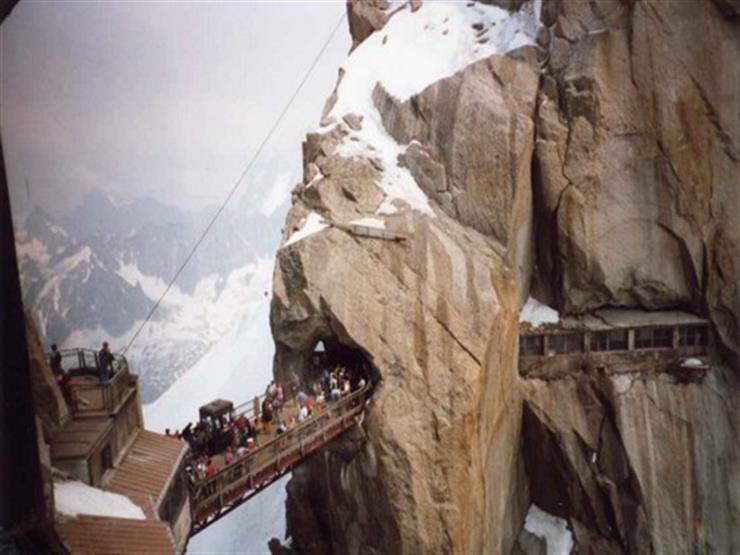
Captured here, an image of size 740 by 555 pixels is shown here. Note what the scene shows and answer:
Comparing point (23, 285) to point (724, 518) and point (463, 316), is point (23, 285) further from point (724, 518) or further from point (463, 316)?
point (724, 518)

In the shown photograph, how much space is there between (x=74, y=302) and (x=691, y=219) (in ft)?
65.2

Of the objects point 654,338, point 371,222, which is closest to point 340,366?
point 371,222

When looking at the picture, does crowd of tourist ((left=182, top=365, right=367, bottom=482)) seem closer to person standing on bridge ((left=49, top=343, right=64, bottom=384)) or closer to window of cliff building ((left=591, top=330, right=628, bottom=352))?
person standing on bridge ((left=49, top=343, right=64, bottom=384))

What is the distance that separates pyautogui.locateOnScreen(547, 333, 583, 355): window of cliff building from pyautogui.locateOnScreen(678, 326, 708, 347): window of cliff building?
3601 millimetres

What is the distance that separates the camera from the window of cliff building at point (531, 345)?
21297 mm

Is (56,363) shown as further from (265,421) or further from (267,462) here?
(265,421)

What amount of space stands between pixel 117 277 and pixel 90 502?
5.64 m

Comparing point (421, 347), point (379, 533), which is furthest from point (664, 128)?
point (379, 533)

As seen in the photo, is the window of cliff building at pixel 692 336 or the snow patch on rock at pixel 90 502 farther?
the window of cliff building at pixel 692 336

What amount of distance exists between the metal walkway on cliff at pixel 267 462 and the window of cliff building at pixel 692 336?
39.5ft

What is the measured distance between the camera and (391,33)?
79.8 ft

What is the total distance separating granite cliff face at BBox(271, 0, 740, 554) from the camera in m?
17.5

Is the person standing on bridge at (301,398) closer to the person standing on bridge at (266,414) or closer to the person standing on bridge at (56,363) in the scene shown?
the person standing on bridge at (266,414)

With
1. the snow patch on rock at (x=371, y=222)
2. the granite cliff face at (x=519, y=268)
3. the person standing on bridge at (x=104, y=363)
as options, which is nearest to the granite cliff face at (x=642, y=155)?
the granite cliff face at (x=519, y=268)
